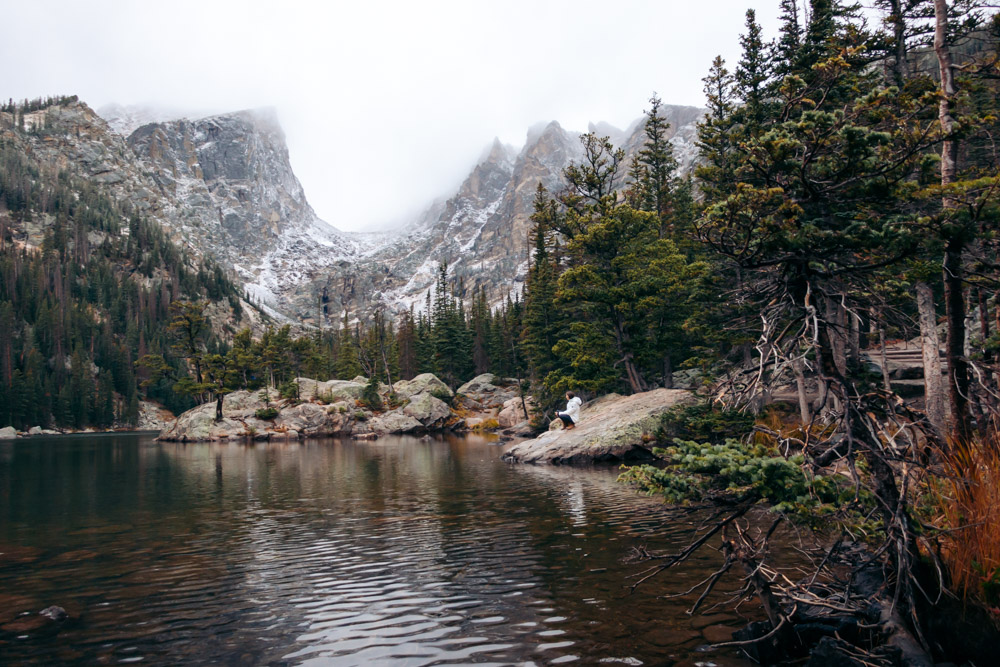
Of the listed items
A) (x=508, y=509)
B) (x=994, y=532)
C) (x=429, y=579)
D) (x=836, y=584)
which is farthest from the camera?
(x=508, y=509)

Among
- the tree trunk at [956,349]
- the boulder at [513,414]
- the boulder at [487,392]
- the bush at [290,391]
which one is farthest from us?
the boulder at [487,392]

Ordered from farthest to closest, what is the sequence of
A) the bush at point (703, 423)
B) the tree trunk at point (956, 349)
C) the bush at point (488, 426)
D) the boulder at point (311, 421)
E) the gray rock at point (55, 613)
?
the boulder at point (311, 421) → the bush at point (488, 426) → the bush at point (703, 423) → the gray rock at point (55, 613) → the tree trunk at point (956, 349)

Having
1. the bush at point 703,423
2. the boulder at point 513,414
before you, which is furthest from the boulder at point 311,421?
the bush at point 703,423

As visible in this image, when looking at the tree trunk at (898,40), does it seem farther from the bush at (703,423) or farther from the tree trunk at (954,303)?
the bush at (703,423)

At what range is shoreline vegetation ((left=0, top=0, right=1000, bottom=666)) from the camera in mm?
5273

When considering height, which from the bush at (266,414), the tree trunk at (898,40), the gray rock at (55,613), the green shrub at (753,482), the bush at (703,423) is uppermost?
the tree trunk at (898,40)

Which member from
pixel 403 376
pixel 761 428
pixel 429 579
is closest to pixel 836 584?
pixel 761 428

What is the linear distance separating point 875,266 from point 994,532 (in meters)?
2.88

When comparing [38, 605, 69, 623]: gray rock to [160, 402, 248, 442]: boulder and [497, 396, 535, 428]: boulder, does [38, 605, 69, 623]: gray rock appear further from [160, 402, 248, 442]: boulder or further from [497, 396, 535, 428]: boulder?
[160, 402, 248, 442]: boulder

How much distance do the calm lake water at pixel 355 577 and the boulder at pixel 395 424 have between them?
4004cm

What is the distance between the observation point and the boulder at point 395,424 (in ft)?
201

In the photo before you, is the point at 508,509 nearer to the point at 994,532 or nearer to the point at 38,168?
the point at 994,532

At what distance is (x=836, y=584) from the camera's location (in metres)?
6.61

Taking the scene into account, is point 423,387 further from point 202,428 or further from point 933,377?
point 933,377
